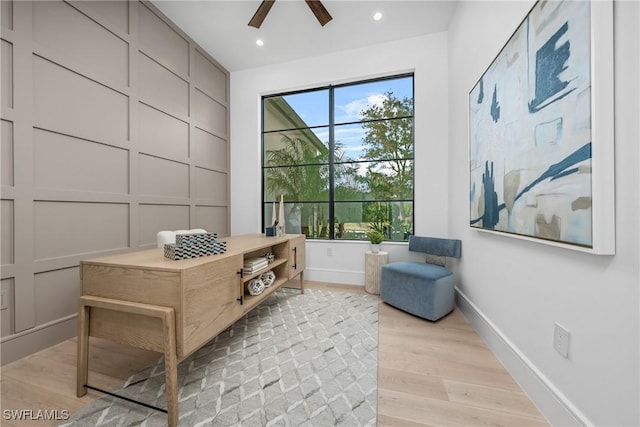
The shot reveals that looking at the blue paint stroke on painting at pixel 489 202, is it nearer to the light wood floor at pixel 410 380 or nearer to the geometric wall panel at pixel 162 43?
the light wood floor at pixel 410 380

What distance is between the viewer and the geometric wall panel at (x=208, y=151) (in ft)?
10.4

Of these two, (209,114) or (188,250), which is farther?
(209,114)

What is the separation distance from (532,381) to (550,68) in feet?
4.99

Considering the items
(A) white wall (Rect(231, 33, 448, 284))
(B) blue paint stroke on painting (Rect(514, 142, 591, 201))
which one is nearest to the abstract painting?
(B) blue paint stroke on painting (Rect(514, 142, 591, 201))

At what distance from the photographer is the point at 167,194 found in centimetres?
276

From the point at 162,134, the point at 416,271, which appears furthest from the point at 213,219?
the point at 416,271

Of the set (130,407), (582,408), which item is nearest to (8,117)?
(130,407)

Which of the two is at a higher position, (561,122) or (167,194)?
(561,122)

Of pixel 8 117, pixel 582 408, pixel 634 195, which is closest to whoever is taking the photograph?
pixel 634 195

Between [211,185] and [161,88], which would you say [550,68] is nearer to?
[161,88]

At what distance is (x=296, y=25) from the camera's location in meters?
2.84

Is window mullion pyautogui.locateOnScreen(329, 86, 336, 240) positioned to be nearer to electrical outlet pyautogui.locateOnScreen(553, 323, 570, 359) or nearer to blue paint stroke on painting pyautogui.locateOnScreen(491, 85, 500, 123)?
blue paint stroke on painting pyautogui.locateOnScreen(491, 85, 500, 123)

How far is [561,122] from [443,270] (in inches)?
62.4

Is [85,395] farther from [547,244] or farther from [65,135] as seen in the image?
[547,244]
